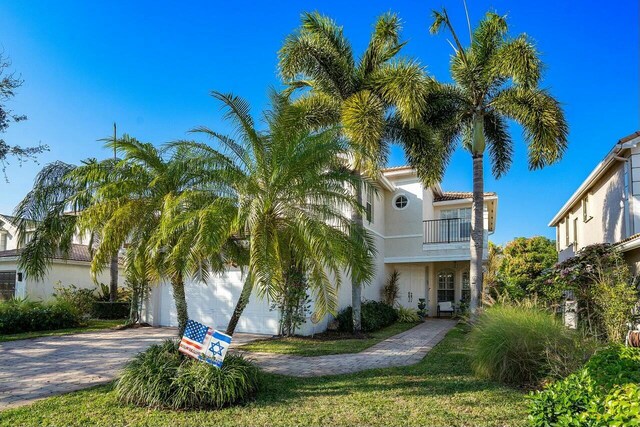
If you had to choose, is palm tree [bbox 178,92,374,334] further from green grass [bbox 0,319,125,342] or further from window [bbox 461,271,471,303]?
window [bbox 461,271,471,303]

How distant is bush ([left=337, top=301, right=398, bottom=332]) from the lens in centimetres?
1639

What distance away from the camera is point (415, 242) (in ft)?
72.4

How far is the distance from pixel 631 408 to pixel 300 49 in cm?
1370

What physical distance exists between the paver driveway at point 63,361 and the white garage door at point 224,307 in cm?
129

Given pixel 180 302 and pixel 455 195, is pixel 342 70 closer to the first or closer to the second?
pixel 180 302

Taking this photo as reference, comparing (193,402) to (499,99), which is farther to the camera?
(499,99)

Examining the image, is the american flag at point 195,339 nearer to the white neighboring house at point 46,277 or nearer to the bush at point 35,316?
the bush at point 35,316

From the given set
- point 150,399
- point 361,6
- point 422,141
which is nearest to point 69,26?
point 361,6

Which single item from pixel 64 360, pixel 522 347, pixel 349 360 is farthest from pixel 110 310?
pixel 522 347

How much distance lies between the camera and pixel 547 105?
580 inches

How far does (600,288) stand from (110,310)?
1920 cm

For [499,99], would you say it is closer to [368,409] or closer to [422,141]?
[422,141]

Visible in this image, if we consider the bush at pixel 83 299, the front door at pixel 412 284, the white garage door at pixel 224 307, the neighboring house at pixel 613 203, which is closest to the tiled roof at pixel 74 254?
the bush at pixel 83 299

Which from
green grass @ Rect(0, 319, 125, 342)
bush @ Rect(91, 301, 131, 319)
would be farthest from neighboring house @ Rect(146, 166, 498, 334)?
bush @ Rect(91, 301, 131, 319)
